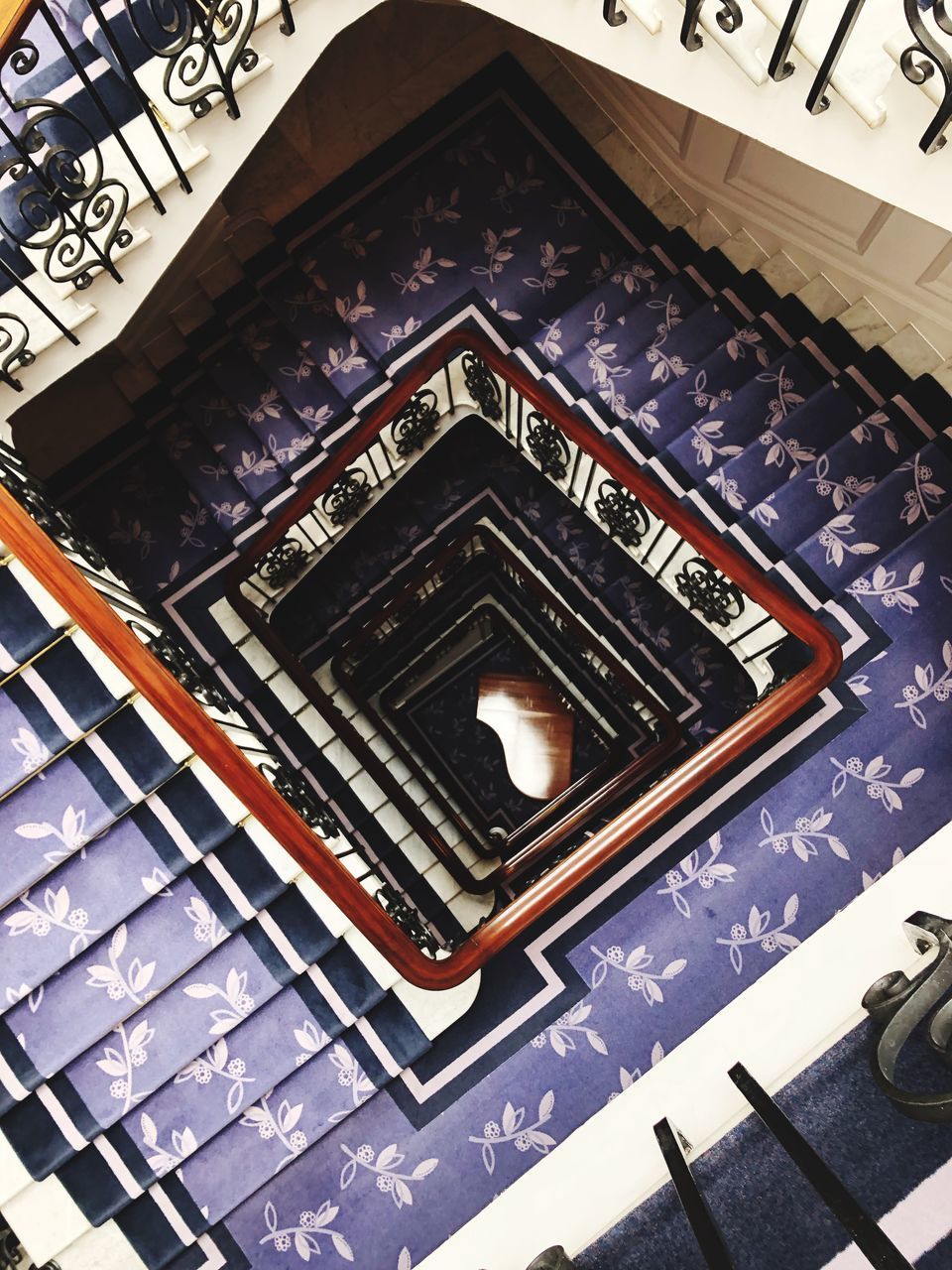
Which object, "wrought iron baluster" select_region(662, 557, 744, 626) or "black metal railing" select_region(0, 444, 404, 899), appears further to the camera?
"wrought iron baluster" select_region(662, 557, 744, 626)

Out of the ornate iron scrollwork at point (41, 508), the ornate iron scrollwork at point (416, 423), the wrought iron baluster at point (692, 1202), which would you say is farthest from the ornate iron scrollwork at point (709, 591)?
the ornate iron scrollwork at point (41, 508)

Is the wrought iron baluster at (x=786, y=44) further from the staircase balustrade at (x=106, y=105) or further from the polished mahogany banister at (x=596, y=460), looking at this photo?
the polished mahogany banister at (x=596, y=460)

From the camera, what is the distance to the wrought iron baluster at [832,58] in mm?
2273

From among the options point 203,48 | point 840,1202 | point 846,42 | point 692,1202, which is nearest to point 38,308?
point 203,48

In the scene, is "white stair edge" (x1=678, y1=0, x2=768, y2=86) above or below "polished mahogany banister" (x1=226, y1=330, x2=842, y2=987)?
above

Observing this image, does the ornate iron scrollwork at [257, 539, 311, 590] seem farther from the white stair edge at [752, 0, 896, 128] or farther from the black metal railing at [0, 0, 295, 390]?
the white stair edge at [752, 0, 896, 128]

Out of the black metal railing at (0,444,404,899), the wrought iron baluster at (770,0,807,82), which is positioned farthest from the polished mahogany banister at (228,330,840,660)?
the wrought iron baluster at (770,0,807,82)

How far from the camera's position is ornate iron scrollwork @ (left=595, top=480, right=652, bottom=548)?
4.03 meters

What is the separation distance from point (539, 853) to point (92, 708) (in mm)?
2810

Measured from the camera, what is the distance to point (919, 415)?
4.03 m

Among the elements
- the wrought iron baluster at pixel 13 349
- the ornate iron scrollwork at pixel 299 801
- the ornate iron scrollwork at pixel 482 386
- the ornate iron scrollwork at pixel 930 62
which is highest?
the wrought iron baluster at pixel 13 349

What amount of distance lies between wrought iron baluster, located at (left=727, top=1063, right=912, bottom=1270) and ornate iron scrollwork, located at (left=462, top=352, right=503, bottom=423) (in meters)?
3.19

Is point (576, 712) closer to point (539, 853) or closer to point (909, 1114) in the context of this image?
point (539, 853)

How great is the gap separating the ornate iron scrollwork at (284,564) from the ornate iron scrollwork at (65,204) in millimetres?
1534
